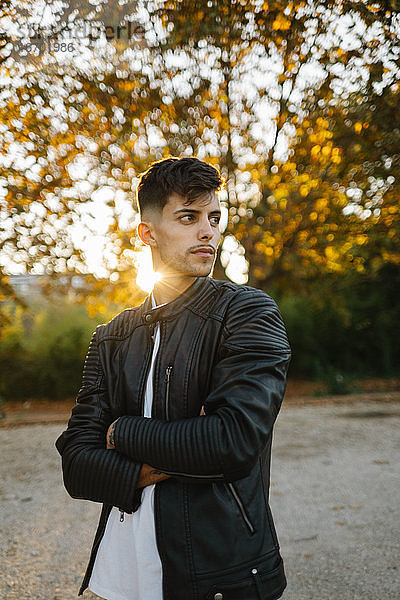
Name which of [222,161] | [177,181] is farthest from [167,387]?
[222,161]

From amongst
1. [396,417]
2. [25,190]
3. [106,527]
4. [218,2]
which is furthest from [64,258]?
[106,527]

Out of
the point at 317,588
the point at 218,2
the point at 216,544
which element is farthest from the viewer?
the point at 218,2

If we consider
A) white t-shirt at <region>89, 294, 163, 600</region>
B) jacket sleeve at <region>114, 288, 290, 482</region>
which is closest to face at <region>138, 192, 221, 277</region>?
jacket sleeve at <region>114, 288, 290, 482</region>

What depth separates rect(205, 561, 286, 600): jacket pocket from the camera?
1.59 metres

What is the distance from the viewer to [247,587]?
5.25ft

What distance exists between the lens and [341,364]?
1127cm

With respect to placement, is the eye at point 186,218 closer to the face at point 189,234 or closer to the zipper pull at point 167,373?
the face at point 189,234

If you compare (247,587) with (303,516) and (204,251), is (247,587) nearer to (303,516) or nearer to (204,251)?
(204,251)

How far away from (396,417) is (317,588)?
16.6ft

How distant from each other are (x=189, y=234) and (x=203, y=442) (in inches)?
26.0

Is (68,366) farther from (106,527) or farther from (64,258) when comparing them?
(106,527)

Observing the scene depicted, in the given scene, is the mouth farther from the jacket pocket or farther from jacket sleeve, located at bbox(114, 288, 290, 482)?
the jacket pocket

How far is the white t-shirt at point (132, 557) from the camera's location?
5.37 feet

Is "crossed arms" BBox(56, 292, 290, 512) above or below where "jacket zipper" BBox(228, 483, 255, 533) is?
above
